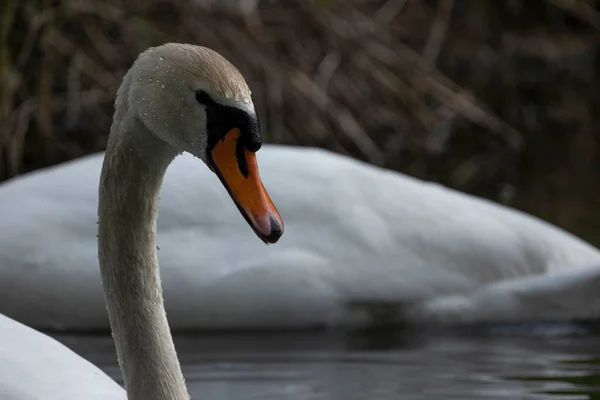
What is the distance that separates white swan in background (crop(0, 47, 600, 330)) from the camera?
468 centimetres

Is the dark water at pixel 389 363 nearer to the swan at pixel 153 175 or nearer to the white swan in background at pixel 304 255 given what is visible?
the white swan in background at pixel 304 255

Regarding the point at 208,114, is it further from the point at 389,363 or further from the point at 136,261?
the point at 389,363

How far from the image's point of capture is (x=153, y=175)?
2648mm

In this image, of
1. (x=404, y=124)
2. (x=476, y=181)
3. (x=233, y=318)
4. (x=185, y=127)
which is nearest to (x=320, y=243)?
(x=233, y=318)

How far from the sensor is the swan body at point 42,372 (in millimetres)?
2834

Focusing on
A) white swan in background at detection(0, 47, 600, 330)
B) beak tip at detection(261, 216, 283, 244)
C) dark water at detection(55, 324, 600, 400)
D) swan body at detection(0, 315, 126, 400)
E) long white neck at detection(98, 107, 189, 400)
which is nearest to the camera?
beak tip at detection(261, 216, 283, 244)

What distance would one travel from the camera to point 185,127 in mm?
2566

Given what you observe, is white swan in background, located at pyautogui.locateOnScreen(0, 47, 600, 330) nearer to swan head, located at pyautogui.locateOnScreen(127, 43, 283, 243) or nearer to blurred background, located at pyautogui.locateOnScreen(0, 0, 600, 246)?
blurred background, located at pyautogui.locateOnScreen(0, 0, 600, 246)

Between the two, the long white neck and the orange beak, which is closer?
the orange beak

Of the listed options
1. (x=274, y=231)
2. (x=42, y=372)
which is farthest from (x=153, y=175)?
(x=42, y=372)

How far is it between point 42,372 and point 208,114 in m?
0.71

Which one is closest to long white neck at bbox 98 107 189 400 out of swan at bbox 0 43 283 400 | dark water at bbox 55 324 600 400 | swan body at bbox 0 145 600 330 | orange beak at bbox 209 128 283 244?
swan at bbox 0 43 283 400

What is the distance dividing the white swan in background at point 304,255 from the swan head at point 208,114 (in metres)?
2.13

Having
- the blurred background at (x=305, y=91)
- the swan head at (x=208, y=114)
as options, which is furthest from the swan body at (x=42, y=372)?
the blurred background at (x=305, y=91)
